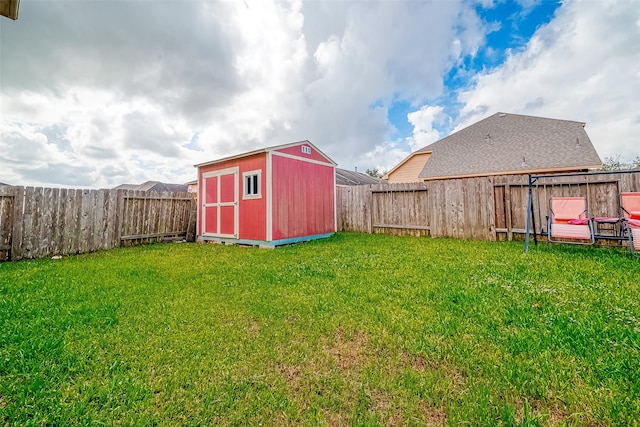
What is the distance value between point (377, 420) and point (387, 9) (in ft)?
32.2

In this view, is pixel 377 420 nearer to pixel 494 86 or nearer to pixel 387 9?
pixel 387 9

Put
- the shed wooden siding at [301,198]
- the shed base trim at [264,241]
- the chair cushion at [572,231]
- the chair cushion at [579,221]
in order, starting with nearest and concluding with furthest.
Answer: the chair cushion at [572,231] → the chair cushion at [579,221] → the shed base trim at [264,241] → the shed wooden siding at [301,198]

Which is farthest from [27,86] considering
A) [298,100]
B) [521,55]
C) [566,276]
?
[521,55]

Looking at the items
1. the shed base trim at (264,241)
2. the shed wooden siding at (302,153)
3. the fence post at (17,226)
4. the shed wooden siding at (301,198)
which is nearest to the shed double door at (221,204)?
the shed base trim at (264,241)

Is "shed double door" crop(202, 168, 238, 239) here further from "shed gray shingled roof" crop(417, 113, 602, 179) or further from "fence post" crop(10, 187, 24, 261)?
"shed gray shingled roof" crop(417, 113, 602, 179)

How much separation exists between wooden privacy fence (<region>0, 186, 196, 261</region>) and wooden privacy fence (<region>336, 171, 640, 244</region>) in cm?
658

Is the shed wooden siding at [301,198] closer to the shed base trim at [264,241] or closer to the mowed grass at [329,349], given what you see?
the shed base trim at [264,241]

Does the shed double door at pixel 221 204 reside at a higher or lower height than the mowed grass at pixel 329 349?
higher

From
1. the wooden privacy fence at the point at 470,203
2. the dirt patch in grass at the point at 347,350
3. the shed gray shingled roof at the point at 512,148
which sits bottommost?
the dirt patch in grass at the point at 347,350

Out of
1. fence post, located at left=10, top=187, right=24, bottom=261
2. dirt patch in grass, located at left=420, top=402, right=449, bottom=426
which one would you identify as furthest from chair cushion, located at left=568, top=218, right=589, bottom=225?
fence post, located at left=10, top=187, right=24, bottom=261

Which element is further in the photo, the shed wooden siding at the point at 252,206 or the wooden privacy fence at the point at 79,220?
the shed wooden siding at the point at 252,206

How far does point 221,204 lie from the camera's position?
821 cm

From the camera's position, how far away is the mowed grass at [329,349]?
4.37ft

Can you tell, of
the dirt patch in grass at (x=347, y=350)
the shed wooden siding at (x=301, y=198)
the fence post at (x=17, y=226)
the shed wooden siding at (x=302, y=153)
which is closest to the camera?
the dirt patch in grass at (x=347, y=350)
